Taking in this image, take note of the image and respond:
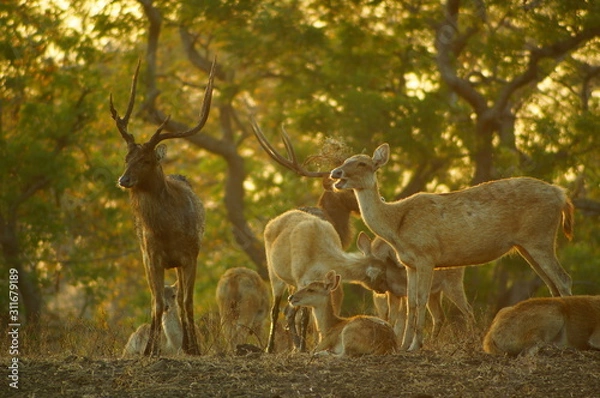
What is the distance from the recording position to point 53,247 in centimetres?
2423

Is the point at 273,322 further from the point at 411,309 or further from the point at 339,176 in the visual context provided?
the point at 339,176

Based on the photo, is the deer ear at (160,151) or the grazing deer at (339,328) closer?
the grazing deer at (339,328)

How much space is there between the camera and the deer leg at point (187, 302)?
11789 mm

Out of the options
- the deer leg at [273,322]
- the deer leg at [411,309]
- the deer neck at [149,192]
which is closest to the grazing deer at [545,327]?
the deer leg at [411,309]

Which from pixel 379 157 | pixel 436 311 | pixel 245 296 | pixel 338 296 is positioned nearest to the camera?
pixel 379 157

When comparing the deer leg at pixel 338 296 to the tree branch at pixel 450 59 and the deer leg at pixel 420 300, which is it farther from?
the tree branch at pixel 450 59

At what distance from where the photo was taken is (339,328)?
36.1 ft

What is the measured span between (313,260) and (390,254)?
0.91 metres

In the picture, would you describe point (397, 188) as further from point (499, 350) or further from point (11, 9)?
point (499, 350)

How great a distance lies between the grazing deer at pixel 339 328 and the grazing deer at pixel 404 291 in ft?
3.50

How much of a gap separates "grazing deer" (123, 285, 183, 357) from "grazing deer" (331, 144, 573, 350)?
9.07 feet

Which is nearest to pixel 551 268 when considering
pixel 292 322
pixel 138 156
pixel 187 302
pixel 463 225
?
pixel 463 225

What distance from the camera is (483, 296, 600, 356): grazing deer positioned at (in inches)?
383

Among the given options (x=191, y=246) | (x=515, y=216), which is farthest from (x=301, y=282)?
(x=515, y=216)
